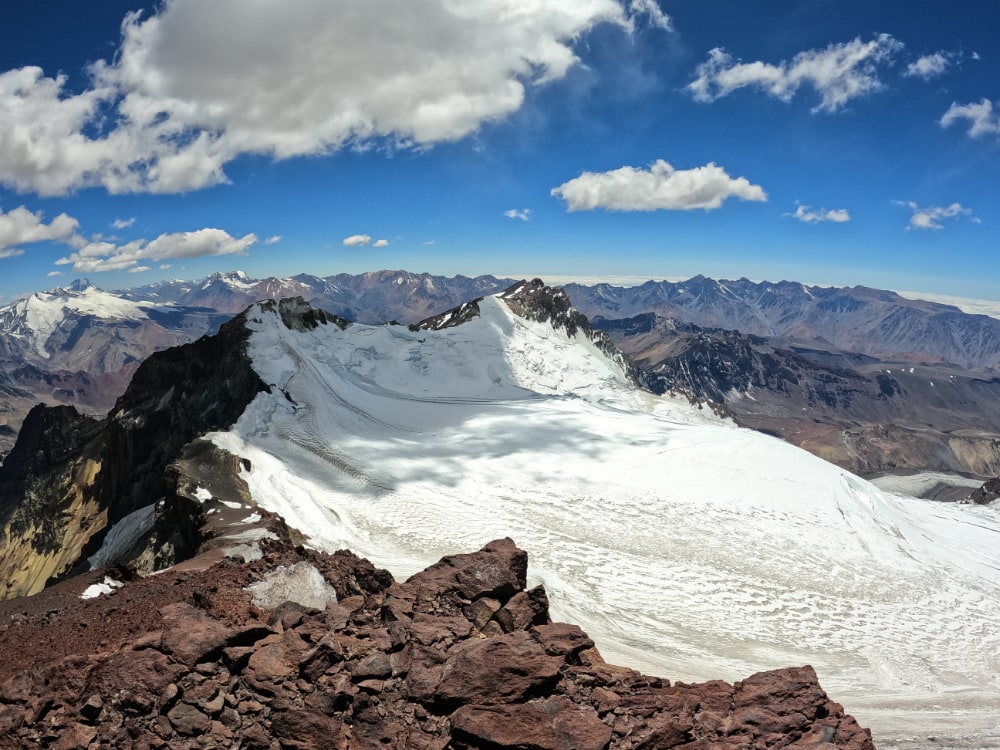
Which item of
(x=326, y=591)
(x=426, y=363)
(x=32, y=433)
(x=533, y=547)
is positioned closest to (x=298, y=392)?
(x=426, y=363)

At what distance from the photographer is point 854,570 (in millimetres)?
28422

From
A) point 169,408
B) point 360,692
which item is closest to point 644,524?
point 360,692

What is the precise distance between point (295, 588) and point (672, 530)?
69.8 ft

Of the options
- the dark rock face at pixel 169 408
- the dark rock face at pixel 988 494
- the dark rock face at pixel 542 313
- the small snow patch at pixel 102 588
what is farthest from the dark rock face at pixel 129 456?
the dark rock face at pixel 988 494

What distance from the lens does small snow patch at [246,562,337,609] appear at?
51.5 feet

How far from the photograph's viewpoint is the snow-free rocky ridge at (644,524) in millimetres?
21375

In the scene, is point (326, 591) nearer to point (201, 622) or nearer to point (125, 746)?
point (201, 622)

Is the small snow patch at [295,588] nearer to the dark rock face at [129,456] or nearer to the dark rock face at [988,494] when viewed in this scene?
the dark rock face at [129,456]

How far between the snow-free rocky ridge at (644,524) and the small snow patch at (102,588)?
14.2ft

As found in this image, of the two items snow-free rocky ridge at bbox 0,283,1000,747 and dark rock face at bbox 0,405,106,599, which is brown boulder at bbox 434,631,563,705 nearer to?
snow-free rocky ridge at bbox 0,283,1000,747

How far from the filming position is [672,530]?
31109mm

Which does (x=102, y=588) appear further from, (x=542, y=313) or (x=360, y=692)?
(x=542, y=313)

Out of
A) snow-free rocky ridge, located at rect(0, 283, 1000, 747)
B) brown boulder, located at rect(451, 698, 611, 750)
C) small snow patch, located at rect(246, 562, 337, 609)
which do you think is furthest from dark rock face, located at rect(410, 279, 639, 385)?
brown boulder, located at rect(451, 698, 611, 750)

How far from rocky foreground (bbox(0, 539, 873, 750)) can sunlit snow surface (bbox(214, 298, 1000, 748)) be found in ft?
30.3
